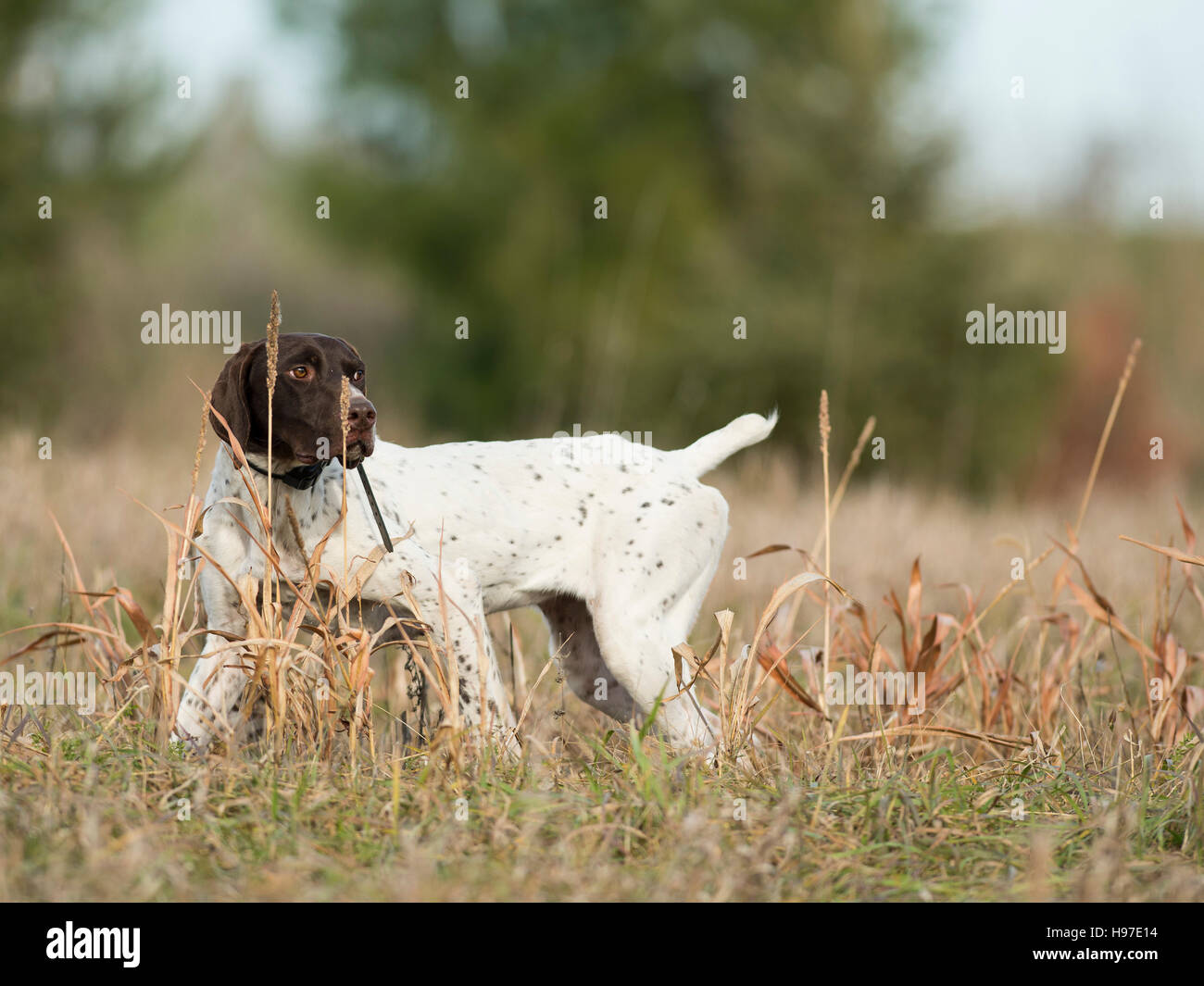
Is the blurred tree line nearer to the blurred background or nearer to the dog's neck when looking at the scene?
the blurred background

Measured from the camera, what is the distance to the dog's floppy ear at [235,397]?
333cm

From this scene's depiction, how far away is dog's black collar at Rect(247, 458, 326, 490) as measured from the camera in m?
3.51

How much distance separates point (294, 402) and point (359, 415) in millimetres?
282

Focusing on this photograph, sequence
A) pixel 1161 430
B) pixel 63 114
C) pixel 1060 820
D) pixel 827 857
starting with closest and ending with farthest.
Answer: pixel 827 857, pixel 1060 820, pixel 63 114, pixel 1161 430

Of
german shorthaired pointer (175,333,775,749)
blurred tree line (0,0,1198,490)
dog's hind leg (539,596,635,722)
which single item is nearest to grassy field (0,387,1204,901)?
dog's hind leg (539,596,635,722)

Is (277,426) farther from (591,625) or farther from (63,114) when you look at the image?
(63,114)

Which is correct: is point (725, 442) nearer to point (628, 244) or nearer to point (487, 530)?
point (487, 530)

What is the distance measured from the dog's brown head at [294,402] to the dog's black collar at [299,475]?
0.04 m

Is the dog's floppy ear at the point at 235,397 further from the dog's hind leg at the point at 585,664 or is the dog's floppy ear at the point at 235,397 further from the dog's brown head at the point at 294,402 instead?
the dog's hind leg at the point at 585,664

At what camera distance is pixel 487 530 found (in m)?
4.00

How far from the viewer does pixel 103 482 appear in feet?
22.7

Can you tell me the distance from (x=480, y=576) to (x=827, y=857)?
1.81 m

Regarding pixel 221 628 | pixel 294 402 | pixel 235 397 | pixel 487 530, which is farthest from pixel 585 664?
pixel 235 397
